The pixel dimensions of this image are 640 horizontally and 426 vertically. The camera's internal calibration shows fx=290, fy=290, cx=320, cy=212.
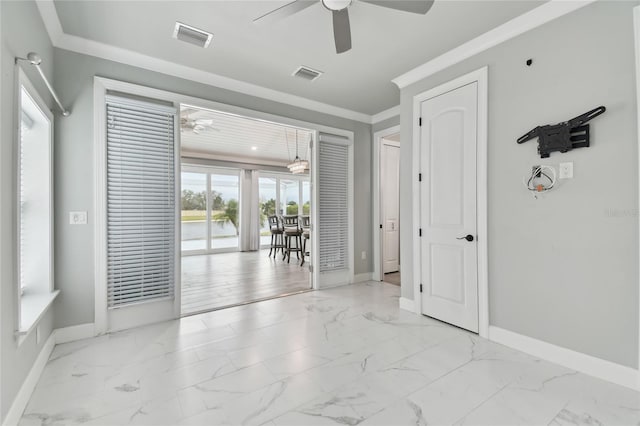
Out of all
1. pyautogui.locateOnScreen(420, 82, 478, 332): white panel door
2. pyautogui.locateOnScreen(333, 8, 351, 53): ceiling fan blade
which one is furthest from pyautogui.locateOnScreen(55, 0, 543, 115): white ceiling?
pyautogui.locateOnScreen(420, 82, 478, 332): white panel door

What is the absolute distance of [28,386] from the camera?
1.81 meters

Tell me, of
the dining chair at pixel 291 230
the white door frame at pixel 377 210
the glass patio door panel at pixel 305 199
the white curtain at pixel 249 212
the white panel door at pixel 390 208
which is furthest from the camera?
the glass patio door panel at pixel 305 199

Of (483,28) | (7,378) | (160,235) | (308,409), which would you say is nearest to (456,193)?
(483,28)

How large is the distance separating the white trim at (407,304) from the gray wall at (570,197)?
2.81 ft

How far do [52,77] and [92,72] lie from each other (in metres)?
0.31

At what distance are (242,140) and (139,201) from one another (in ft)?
13.5

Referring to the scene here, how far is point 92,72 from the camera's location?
274 centimetres

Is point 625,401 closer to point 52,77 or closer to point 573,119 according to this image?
point 573,119

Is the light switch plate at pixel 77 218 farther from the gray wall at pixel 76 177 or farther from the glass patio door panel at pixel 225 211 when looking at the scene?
the glass patio door panel at pixel 225 211

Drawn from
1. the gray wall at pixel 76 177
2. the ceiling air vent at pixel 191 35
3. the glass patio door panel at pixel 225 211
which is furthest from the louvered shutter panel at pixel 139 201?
the glass patio door panel at pixel 225 211

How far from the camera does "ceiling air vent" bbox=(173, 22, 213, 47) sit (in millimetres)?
2523

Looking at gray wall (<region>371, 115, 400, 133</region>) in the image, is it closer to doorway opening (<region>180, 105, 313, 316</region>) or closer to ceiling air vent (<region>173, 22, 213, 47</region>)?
doorway opening (<region>180, 105, 313, 316</region>)

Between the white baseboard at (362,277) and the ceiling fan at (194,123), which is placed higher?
the ceiling fan at (194,123)

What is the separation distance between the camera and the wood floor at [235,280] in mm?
3883
